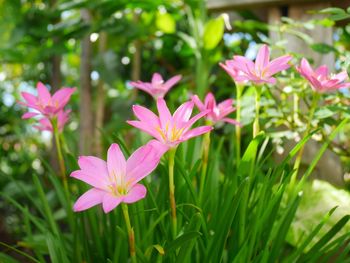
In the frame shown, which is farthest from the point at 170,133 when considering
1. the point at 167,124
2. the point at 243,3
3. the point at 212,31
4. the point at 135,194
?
the point at 212,31

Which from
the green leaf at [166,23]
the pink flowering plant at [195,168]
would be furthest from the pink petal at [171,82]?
the green leaf at [166,23]

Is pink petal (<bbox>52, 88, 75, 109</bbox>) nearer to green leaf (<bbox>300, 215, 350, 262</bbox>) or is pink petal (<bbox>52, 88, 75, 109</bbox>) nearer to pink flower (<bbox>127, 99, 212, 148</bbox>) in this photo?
pink flower (<bbox>127, 99, 212, 148</bbox>)

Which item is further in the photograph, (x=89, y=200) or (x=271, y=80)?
(x=271, y=80)

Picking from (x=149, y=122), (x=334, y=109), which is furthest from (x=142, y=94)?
(x=149, y=122)

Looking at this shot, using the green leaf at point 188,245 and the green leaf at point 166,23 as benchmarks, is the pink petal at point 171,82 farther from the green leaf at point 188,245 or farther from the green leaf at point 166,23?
the green leaf at point 166,23

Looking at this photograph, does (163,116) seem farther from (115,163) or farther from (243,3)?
(243,3)

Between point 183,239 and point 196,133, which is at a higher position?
point 196,133

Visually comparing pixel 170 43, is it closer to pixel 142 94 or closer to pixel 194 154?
pixel 142 94
